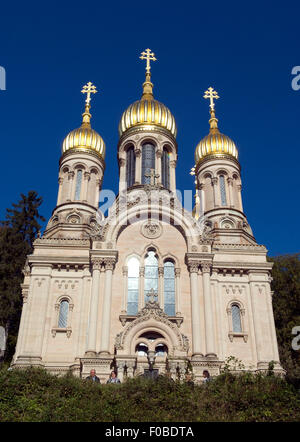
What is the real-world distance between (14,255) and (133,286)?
12.3 metres

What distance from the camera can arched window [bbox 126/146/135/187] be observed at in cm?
3231

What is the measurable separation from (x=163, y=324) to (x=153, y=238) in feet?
17.1

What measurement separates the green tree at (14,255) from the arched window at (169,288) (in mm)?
11611

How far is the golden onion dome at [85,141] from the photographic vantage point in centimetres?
3484

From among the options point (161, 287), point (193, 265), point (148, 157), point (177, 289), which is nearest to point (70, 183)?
point (148, 157)

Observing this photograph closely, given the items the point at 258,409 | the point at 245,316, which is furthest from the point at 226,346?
the point at 258,409

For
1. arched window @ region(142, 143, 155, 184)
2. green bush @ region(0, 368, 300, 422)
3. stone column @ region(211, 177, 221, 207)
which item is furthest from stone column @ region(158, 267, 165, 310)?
stone column @ region(211, 177, 221, 207)

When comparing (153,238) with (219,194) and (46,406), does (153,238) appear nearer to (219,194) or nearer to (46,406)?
(219,194)

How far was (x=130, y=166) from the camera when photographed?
108 ft

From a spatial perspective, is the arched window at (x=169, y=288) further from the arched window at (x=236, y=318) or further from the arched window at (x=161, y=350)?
the arched window at (x=236, y=318)

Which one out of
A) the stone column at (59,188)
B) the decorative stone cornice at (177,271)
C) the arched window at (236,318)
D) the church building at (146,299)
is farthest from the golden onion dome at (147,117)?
the arched window at (236,318)

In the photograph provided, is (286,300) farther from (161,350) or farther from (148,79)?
(148,79)

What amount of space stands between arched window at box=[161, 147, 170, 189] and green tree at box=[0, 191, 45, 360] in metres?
10.3
